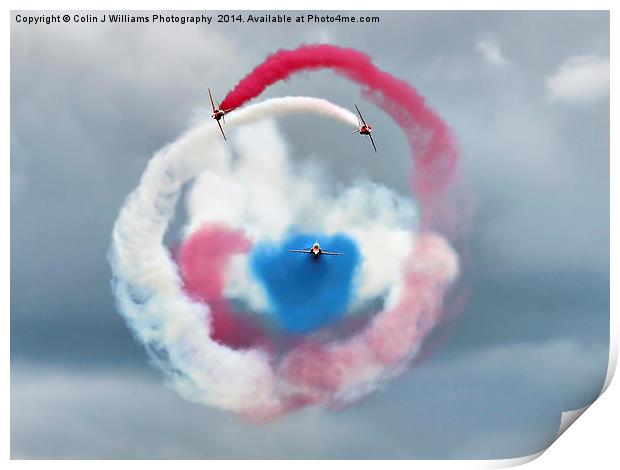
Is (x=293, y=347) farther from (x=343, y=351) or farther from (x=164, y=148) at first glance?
(x=164, y=148)

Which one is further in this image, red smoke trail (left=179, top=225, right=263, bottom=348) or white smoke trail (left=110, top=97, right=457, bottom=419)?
red smoke trail (left=179, top=225, right=263, bottom=348)

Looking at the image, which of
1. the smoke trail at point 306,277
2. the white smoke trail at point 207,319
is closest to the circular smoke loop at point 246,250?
the white smoke trail at point 207,319

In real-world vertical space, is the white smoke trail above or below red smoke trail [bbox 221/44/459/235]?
below

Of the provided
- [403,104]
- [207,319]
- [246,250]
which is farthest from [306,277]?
[403,104]

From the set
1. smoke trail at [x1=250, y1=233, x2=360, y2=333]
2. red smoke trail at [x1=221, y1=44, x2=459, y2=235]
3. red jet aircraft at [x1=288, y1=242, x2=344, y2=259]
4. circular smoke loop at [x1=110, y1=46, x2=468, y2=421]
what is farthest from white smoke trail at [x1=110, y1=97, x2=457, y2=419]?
red jet aircraft at [x1=288, y1=242, x2=344, y2=259]

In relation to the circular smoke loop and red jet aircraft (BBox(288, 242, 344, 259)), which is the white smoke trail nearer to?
the circular smoke loop

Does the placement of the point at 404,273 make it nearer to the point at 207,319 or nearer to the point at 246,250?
the point at 246,250
